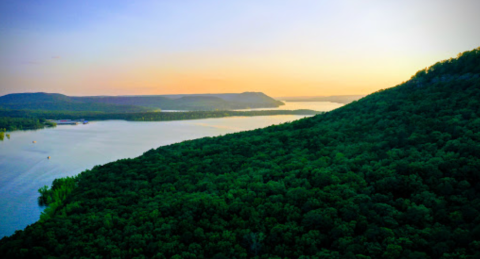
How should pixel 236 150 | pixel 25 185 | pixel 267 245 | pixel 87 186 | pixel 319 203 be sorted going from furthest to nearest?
pixel 25 185, pixel 236 150, pixel 87 186, pixel 319 203, pixel 267 245

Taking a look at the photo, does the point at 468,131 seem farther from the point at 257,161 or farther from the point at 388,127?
the point at 257,161

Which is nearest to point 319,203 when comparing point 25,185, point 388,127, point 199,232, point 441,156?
point 199,232

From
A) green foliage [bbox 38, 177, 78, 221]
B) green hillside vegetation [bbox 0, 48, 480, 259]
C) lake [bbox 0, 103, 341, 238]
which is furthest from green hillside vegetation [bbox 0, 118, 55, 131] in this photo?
green hillside vegetation [bbox 0, 48, 480, 259]

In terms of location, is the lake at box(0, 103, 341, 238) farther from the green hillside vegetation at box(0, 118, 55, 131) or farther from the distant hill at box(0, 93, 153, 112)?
the distant hill at box(0, 93, 153, 112)

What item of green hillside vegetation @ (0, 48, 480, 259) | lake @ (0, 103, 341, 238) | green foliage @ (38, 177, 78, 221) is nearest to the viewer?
green hillside vegetation @ (0, 48, 480, 259)

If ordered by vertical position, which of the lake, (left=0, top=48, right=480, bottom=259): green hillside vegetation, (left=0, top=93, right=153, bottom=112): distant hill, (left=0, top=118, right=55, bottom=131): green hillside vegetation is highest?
(left=0, top=93, right=153, bottom=112): distant hill

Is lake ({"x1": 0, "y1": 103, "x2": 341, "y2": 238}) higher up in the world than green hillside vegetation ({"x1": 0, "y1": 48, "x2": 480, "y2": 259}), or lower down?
lower down

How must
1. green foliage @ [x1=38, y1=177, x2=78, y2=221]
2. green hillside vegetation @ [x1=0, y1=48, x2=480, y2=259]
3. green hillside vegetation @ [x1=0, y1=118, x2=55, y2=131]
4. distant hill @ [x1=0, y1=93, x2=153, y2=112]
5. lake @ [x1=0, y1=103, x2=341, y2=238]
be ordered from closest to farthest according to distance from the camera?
green hillside vegetation @ [x1=0, y1=48, x2=480, y2=259]
green foliage @ [x1=38, y1=177, x2=78, y2=221]
lake @ [x1=0, y1=103, x2=341, y2=238]
green hillside vegetation @ [x1=0, y1=118, x2=55, y2=131]
distant hill @ [x1=0, y1=93, x2=153, y2=112]

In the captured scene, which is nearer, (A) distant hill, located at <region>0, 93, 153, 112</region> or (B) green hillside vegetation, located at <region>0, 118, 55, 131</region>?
(B) green hillside vegetation, located at <region>0, 118, 55, 131</region>
